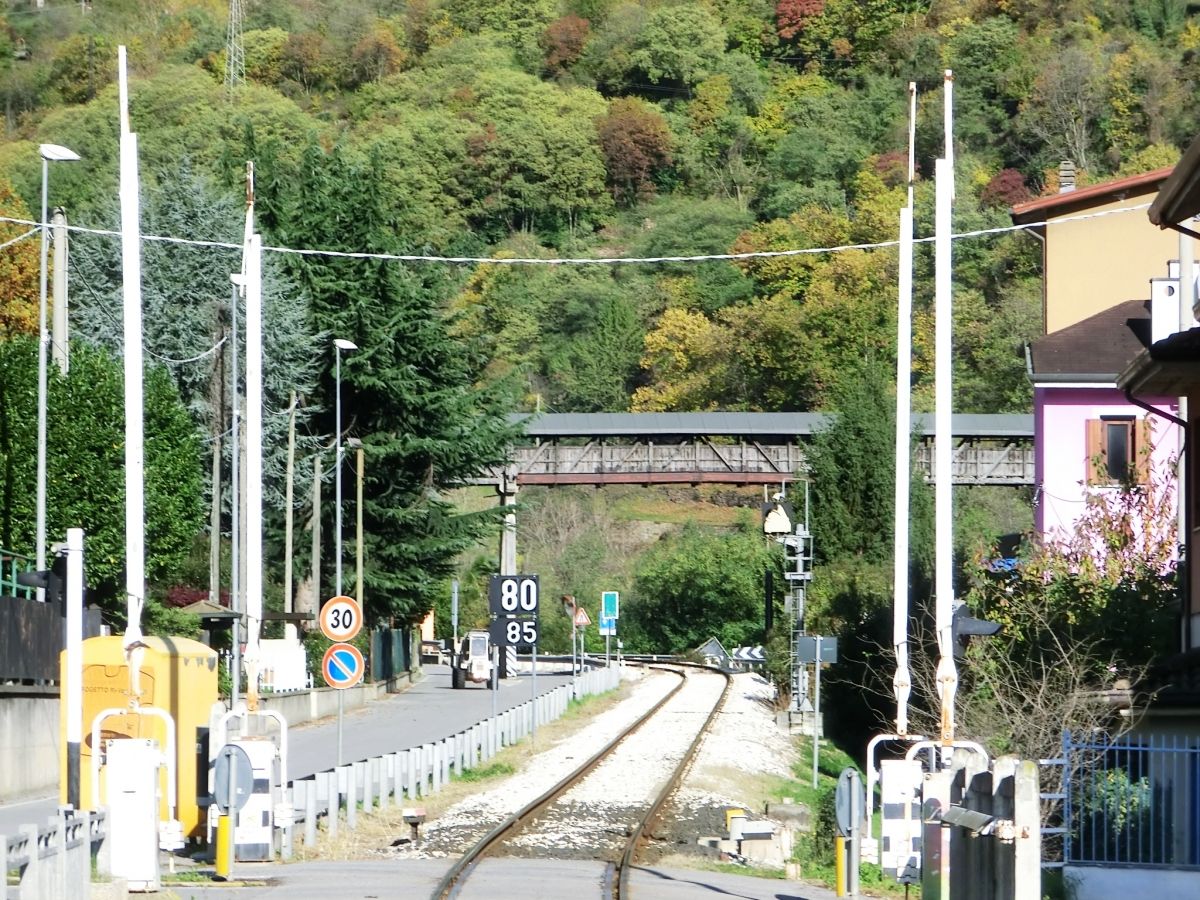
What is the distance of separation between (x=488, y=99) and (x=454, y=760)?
112 m

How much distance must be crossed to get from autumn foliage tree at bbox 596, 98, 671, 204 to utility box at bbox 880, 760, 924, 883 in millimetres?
118430

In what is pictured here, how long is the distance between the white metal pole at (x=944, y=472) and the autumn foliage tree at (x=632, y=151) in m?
115

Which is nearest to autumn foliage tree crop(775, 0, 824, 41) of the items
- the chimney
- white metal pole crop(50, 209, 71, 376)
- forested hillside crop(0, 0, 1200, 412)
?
forested hillside crop(0, 0, 1200, 412)

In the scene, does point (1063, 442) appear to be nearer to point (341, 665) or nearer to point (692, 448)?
point (341, 665)

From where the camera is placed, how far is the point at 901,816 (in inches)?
704

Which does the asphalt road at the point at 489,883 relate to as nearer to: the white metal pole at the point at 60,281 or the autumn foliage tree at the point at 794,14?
the white metal pole at the point at 60,281

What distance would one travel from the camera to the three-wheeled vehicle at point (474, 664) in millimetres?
56125

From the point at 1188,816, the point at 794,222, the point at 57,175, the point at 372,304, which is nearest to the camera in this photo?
the point at 1188,816

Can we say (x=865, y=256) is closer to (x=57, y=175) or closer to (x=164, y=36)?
(x=57, y=175)

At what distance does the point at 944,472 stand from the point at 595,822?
Answer: 7.74m

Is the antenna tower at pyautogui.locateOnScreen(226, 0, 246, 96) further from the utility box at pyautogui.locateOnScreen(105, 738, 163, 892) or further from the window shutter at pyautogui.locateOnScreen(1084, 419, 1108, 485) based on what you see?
the utility box at pyautogui.locateOnScreen(105, 738, 163, 892)

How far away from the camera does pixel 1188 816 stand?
19.5 meters

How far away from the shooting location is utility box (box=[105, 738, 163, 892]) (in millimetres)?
16094

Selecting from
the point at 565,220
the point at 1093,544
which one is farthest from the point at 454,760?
the point at 565,220
